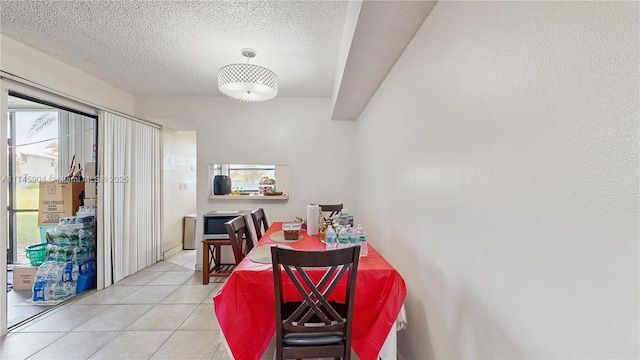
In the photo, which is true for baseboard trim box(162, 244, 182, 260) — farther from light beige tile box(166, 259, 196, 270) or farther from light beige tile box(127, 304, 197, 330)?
light beige tile box(127, 304, 197, 330)

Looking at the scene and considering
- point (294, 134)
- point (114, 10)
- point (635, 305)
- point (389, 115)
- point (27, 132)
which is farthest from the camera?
point (294, 134)

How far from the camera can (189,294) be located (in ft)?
9.52

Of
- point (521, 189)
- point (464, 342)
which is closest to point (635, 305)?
point (521, 189)

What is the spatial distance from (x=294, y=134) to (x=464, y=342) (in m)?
3.21

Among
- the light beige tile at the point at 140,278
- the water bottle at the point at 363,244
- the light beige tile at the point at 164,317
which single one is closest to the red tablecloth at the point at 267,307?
the water bottle at the point at 363,244

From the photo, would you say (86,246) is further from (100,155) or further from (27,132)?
(27,132)

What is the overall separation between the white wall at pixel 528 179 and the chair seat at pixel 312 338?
0.54 m

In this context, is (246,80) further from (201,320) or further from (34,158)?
(34,158)

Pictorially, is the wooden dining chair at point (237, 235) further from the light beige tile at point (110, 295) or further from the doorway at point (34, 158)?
the doorway at point (34, 158)

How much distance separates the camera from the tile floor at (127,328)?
192cm

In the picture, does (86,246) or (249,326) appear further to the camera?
(86,246)

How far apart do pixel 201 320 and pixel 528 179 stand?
9.04ft

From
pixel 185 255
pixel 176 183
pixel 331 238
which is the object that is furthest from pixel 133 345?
pixel 176 183

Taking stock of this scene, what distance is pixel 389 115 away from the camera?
206 centimetres
